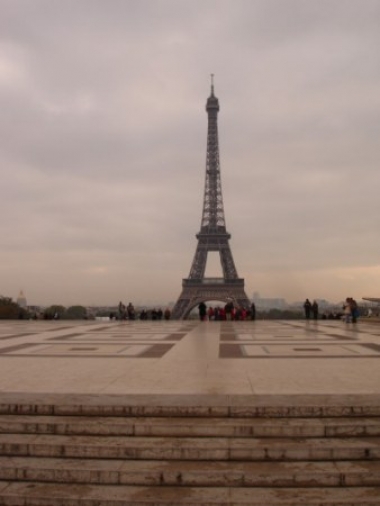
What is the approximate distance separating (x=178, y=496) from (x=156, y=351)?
25.7 feet

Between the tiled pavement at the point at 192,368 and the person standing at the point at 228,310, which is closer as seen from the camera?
the tiled pavement at the point at 192,368

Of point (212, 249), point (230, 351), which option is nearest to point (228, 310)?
point (230, 351)

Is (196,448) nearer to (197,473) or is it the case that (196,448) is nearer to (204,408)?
(197,473)

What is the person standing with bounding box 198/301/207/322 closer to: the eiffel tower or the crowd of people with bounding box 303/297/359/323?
the crowd of people with bounding box 303/297/359/323

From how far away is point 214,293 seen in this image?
3029 inches

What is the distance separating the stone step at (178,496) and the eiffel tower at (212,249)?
223ft

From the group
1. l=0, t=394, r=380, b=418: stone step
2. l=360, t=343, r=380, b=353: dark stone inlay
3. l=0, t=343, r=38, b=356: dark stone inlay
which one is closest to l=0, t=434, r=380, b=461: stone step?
l=0, t=394, r=380, b=418: stone step

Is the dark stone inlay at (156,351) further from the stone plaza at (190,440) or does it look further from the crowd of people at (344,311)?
the crowd of people at (344,311)

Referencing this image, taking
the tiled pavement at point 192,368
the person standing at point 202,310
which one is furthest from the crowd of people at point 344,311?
the tiled pavement at point 192,368

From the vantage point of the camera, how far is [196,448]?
18.1 feet

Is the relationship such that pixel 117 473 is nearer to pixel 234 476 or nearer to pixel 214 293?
pixel 234 476

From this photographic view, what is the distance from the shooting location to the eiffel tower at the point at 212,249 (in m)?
76.4

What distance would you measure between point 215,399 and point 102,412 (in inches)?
53.9

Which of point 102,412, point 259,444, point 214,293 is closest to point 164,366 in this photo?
point 102,412
